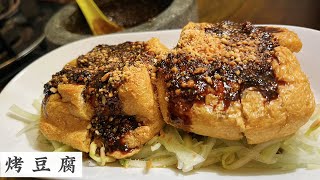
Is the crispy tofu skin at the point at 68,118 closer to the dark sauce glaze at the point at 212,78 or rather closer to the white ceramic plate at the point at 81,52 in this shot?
the white ceramic plate at the point at 81,52

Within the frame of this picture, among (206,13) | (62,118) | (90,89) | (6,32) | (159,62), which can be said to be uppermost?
(159,62)

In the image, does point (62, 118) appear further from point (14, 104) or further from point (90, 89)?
point (14, 104)

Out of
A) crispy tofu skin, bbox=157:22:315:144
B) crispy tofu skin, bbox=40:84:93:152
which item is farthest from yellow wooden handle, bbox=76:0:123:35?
crispy tofu skin, bbox=157:22:315:144

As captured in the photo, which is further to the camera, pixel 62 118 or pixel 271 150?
pixel 62 118

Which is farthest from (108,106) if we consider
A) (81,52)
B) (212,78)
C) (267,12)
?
(267,12)

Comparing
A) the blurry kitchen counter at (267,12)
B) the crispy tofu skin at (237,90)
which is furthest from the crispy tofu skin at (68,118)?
the blurry kitchen counter at (267,12)

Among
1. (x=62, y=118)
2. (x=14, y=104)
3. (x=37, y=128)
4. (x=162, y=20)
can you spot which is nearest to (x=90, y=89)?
(x=62, y=118)

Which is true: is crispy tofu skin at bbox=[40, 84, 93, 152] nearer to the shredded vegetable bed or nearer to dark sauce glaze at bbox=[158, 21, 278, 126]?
the shredded vegetable bed

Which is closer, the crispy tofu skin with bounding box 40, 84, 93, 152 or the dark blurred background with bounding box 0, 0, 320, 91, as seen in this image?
the crispy tofu skin with bounding box 40, 84, 93, 152
